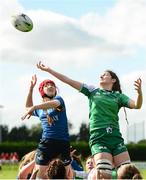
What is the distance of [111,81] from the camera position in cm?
1081

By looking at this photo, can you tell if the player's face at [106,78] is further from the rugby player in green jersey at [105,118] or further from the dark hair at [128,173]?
the dark hair at [128,173]

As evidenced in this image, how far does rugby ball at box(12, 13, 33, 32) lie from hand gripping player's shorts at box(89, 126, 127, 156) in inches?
166

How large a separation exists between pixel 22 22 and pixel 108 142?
181 inches

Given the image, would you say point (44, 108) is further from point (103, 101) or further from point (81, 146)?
point (81, 146)

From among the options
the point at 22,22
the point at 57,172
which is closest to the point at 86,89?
the point at 57,172

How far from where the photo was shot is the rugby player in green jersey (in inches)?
404

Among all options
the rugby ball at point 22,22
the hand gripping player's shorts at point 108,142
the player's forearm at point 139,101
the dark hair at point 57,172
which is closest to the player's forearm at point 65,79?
the hand gripping player's shorts at point 108,142

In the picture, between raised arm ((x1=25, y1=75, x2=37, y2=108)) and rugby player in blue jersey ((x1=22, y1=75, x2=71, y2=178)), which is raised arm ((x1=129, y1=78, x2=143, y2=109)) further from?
raised arm ((x1=25, y1=75, x2=37, y2=108))

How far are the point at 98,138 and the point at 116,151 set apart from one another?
365mm

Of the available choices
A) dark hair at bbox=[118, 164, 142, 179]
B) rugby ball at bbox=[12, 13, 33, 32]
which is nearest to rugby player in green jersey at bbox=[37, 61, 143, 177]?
dark hair at bbox=[118, 164, 142, 179]

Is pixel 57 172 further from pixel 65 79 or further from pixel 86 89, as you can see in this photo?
pixel 86 89

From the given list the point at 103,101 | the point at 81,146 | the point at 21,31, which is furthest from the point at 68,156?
the point at 81,146

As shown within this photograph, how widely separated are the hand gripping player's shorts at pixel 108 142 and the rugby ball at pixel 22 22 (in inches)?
166

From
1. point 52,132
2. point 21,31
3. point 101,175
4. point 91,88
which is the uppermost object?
point 21,31
